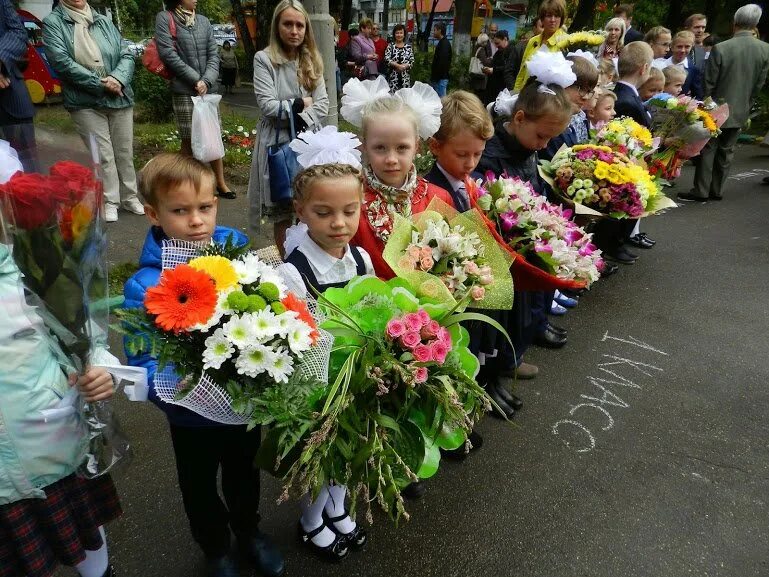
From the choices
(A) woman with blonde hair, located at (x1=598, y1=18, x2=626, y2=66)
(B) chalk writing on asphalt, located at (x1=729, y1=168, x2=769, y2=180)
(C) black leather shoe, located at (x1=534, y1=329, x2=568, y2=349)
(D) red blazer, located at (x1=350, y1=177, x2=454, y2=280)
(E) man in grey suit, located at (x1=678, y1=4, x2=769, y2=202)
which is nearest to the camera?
(D) red blazer, located at (x1=350, y1=177, x2=454, y2=280)

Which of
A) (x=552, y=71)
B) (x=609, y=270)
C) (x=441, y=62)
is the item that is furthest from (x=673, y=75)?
(x=441, y=62)

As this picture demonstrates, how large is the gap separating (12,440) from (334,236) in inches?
44.5

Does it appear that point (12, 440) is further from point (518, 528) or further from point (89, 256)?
point (518, 528)

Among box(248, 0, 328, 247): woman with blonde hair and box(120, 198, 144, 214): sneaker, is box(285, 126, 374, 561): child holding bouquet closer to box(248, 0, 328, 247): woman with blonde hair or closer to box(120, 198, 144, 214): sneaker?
box(248, 0, 328, 247): woman with blonde hair

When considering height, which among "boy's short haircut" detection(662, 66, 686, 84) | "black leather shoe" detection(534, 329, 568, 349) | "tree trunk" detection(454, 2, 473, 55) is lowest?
"black leather shoe" detection(534, 329, 568, 349)

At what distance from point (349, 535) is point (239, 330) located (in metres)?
1.32

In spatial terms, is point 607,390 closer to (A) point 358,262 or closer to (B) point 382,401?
(A) point 358,262

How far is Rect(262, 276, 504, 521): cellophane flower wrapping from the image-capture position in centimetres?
137

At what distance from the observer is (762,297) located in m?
4.62

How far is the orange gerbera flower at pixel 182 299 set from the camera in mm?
1212

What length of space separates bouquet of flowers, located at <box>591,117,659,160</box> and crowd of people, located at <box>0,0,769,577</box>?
204 mm

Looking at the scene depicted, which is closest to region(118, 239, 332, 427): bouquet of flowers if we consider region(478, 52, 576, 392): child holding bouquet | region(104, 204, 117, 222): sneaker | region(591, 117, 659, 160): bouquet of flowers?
region(478, 52, 576, 392): child holding bouquet

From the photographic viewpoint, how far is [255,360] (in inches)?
49.6

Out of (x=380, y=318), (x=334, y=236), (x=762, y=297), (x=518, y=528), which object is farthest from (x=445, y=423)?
(x=762, y=297)
